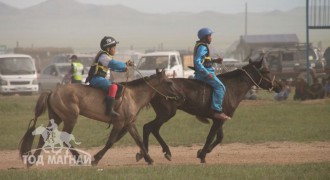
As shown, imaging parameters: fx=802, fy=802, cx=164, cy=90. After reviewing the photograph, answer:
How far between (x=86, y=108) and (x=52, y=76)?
87.6 feet

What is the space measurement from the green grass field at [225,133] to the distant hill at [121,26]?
68618 mm

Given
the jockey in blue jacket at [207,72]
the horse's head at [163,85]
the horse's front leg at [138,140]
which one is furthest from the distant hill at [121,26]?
the horse's front leg at [138,140]

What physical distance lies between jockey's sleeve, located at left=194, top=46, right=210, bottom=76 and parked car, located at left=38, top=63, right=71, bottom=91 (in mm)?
24890

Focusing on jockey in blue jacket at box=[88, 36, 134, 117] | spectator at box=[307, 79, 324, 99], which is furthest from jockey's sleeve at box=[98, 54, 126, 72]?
spectator at box=[307, 79, 324, 99]

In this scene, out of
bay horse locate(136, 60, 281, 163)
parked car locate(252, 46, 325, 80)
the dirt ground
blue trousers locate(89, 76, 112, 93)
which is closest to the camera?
blue trousers locate(89, 76, 112, 93)

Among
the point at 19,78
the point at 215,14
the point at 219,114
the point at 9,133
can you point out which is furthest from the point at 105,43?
the point at 215,14

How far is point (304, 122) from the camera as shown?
75.3ft

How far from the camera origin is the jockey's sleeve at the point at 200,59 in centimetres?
1550

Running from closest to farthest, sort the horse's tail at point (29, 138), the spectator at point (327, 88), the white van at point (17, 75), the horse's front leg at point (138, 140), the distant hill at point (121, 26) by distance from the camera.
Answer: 1. the horse's tail at point (29, 138)
2. the horse's front leg at point (138, 140)
3. the spectator at point (327, 88)
4. the white van at point (17, 75)
5. the distant hill at point (121, 26)

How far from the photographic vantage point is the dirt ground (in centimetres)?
1534

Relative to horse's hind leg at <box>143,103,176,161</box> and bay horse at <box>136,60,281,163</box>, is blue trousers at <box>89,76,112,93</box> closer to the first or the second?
bay horse at <box>136,60,281,163</box>

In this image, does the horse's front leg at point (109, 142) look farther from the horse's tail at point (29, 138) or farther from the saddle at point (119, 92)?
the horse's tail at point (29, 138)

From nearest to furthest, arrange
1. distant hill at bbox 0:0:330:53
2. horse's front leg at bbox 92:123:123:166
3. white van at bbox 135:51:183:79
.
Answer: horse's front leg at bbox 92:123:123:166 < white van at bbox 135:51:183:79 < distant hill at bbox 0:0:330:53

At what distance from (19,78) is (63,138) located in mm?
24299
